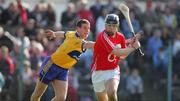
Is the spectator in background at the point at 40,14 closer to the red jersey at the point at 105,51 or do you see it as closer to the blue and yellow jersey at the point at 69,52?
the blue and yellow jersey at the point at 69,52

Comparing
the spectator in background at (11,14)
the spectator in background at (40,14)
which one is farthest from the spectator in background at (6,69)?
the spectator in background at (40,14)

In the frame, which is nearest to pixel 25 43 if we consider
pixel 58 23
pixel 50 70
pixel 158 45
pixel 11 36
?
pixel 11 36

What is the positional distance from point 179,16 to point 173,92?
8.72ft

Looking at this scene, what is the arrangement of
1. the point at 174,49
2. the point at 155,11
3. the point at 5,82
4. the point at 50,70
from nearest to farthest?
the point at 50,70, the point at 5,82, the point at 174,49, the point at 155,11

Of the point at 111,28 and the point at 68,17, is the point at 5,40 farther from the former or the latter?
the point at 111,28

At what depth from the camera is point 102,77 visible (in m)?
17.4

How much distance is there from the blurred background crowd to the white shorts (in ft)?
18.0

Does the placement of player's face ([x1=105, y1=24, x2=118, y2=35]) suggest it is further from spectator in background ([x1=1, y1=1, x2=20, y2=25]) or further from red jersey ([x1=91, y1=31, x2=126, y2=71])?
spectator in background ([x1=1, y1=1, x2=20, y2=25])

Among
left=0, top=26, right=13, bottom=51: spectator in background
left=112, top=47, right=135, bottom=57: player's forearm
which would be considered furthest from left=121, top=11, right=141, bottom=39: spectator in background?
left=112, top=47, right=135, bottom=57: player's forearm

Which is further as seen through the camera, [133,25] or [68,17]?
[68,17]

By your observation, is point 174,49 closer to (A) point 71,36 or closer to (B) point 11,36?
(B) point 11,36

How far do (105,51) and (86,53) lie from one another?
6.42 metres

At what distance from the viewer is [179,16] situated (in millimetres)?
25609

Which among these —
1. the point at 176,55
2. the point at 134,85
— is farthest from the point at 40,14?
the point at 176,55
